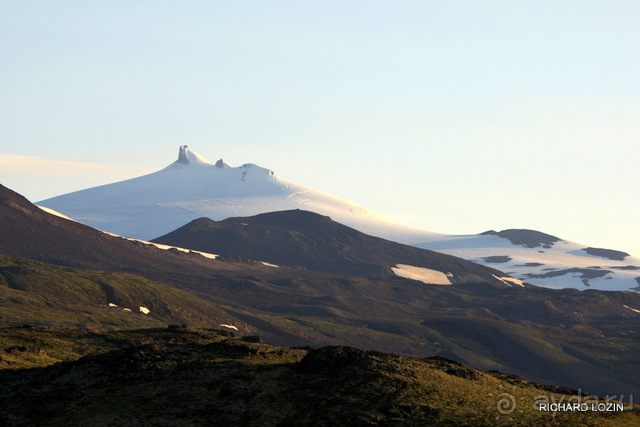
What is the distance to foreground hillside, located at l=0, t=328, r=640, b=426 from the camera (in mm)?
34344

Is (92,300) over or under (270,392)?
under

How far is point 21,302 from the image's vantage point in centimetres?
12219

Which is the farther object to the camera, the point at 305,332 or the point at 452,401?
the point at 305,332

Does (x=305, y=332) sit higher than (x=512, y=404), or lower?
lower

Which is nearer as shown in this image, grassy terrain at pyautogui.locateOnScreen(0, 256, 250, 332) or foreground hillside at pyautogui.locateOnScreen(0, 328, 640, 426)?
foreground hillside at pyautogui.locateOnScreen(0, 328, 640, 426)

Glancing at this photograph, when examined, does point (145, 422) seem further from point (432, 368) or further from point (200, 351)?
point (432, 368)

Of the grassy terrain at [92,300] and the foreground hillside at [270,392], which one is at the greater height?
the foreground hillside at [270,392]

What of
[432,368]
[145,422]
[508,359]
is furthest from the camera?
[508,359]

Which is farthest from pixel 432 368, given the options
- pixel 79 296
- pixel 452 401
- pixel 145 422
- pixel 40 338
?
pixel 79 296

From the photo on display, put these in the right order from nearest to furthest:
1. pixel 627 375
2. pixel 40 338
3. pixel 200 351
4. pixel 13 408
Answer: pixel 13 408 < pixel 200 351 < pixel 40 338 < pixel 627 375

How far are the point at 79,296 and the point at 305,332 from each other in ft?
148

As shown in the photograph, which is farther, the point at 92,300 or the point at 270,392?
the point at 92,300

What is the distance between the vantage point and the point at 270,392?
36.4 m

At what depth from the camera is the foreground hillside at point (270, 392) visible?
34.3 metres
